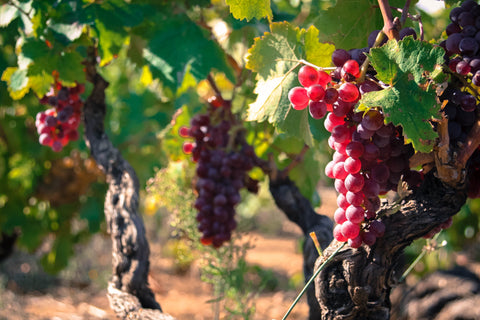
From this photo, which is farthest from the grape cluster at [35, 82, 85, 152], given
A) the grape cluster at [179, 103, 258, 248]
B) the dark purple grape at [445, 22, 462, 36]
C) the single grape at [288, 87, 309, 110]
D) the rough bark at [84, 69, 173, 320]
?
the dark purple grape at [445, 22, 462, 36]

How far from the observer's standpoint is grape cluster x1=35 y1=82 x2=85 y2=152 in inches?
72.6

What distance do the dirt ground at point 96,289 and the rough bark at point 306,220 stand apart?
4.44 ft

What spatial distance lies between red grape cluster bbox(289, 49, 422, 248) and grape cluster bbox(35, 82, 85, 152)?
3.94 ft

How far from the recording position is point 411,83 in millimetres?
867

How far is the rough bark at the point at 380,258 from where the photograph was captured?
1000 mm

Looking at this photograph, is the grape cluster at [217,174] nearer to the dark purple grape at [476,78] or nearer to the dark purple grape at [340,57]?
the dark purple grape at [340,57]

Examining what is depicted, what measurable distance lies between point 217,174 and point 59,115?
26.5 inches

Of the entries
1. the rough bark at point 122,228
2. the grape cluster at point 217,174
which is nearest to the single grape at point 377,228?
the rough bark at point 122,228

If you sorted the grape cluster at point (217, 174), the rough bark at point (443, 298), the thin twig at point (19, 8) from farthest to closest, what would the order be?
the rough bark at point (443, 298), the grape cluster at point (217, 174), the thin twig at point (19, 8)

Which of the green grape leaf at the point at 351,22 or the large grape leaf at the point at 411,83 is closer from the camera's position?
the large grape leaf at the point at 411,83

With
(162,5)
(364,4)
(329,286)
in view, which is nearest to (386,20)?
(364,4)

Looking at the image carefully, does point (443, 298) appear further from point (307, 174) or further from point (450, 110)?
point (450, 110)

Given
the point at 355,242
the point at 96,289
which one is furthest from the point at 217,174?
the point at 96,289

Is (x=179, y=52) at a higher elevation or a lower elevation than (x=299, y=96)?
higher
